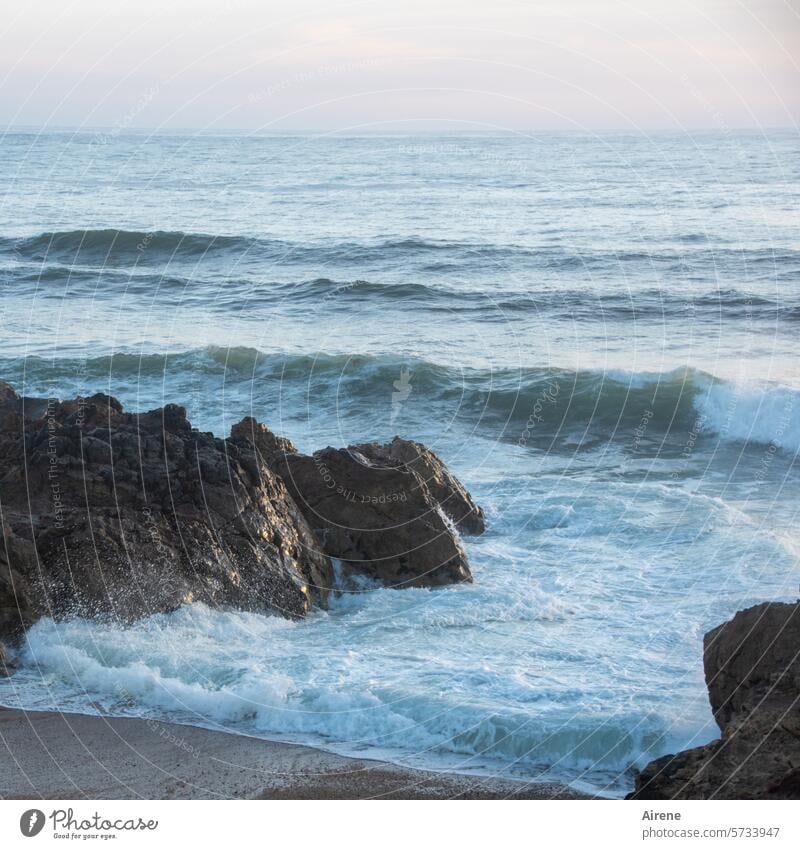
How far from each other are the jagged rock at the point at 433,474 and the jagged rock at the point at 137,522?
1.45 metres

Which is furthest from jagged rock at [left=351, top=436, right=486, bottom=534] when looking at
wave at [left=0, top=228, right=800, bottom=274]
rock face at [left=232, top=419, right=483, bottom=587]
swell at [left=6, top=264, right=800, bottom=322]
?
wave at [left=0, top=228, right=800, bottom=274]

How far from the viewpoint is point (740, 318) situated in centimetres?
2467

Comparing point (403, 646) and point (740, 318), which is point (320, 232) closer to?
point (740, 318)

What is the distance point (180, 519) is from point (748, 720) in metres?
5.40

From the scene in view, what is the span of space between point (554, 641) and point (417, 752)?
2.31m

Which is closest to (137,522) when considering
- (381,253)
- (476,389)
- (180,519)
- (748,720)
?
(180,519)

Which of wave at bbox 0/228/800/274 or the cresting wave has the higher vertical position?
wave at bbox 0/228/800/274

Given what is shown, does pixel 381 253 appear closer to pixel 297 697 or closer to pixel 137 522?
pixel 137 522

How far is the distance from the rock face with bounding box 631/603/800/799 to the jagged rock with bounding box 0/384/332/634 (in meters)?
4.11

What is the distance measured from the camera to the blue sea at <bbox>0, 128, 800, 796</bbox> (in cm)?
882

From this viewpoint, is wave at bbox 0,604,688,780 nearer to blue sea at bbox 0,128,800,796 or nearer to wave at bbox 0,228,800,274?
blue sea at bbox 0,128,800,796

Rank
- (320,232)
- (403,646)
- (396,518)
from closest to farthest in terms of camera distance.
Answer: (403,646)
(396,518)
(320,232)

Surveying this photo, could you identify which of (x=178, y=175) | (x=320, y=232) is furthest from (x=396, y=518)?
(x=178, y=175)

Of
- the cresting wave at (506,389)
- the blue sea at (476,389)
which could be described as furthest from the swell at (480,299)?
the cresting wave at (506,389)
